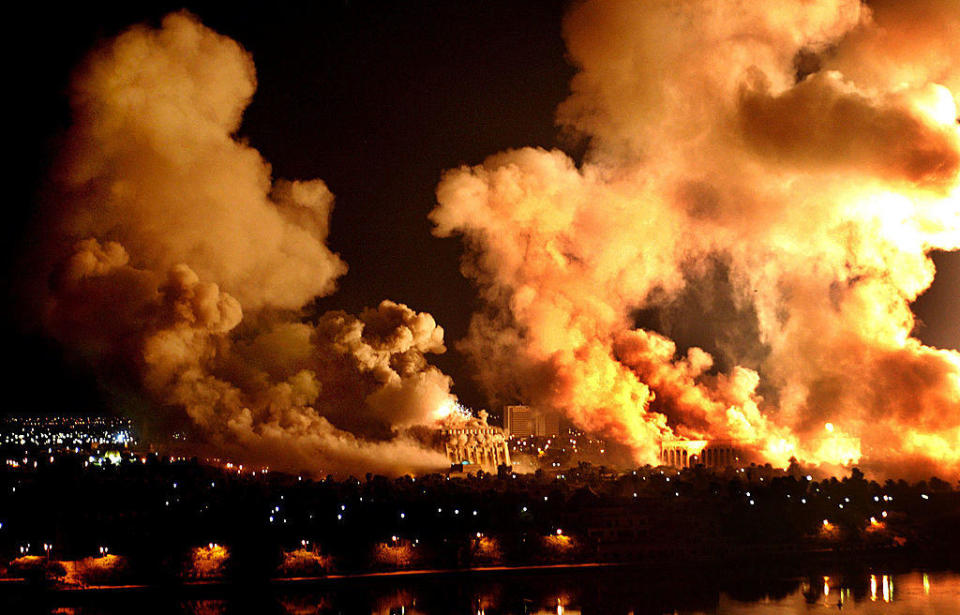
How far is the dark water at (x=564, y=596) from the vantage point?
21.5m

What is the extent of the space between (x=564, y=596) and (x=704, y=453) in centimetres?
1180

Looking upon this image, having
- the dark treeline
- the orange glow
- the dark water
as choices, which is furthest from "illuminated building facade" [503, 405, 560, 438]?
the orange glow

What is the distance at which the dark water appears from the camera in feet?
70.5

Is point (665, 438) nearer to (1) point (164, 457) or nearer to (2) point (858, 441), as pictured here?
(2) point (858, 441)

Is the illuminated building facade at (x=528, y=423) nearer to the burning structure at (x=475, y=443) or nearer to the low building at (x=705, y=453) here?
the burning structure at (x=475, y=443)

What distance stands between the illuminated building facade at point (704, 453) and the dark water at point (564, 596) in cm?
702

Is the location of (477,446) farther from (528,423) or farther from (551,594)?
(551,594)

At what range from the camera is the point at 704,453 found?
1312 inches

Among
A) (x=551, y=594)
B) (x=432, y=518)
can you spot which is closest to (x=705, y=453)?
(x=432, y=518)

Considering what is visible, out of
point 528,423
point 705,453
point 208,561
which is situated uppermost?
point 528,423

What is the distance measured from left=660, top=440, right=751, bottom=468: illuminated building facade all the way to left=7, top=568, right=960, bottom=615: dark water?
7.02 metres

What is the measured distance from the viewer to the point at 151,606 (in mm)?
21672

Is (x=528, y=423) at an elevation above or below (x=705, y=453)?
above

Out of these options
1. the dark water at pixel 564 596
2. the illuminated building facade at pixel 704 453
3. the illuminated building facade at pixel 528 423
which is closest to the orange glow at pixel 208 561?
the dark water at pixel 564 596
